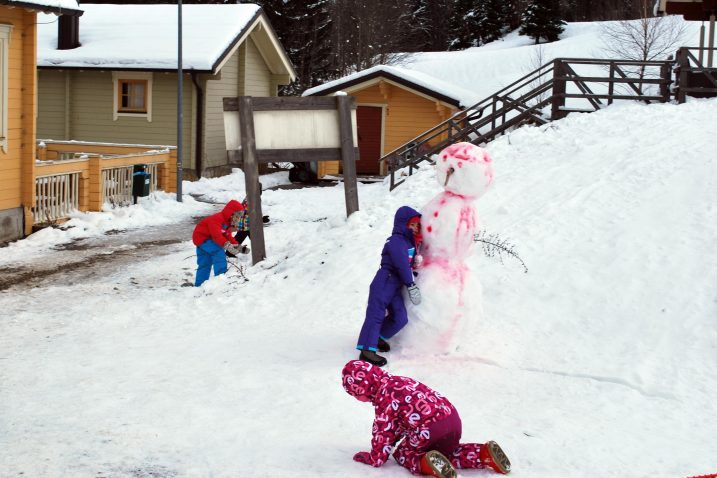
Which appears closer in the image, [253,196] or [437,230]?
[437,230]

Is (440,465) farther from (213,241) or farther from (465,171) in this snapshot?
(213,241)

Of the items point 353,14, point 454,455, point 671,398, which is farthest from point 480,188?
point 353,14

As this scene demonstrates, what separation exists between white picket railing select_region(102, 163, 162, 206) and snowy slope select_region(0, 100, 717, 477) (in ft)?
17.0

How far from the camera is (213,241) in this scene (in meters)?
9.76

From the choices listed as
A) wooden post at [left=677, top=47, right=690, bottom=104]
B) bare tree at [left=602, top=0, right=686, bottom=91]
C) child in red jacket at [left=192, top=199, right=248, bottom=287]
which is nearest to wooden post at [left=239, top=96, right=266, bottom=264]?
child in red jacket at [left=192, top=199, right=248, bottom=287]

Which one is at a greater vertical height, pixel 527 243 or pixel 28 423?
pixel 527 243

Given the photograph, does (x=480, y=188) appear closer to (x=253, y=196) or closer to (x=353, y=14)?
(x=253, y=196)

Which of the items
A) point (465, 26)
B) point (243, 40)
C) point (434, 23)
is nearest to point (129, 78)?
point (243, 40)

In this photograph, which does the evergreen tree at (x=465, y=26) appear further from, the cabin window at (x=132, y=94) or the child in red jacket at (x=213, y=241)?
the child in red jacket at (x=213, y=241)

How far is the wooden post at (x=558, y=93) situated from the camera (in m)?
15.6

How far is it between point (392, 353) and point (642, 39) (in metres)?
32.4

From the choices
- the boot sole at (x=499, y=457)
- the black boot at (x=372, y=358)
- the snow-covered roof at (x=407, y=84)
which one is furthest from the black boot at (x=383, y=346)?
the snow-covered roof at (x=407, y=84)

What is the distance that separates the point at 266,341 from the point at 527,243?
119 inches

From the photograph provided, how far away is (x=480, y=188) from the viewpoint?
683cm
